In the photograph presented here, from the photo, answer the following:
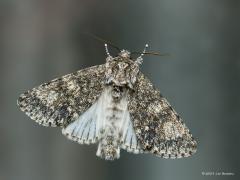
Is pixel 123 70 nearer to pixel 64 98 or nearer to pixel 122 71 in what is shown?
pixel 122 71

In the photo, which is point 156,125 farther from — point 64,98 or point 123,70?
point 64,98

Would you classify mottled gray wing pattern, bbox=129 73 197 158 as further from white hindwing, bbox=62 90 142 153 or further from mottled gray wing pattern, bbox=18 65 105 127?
mottled gray wing pattern, bbox=18 65 105 127

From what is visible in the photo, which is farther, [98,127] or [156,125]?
[156,125]

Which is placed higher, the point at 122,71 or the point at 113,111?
the point at 122,71

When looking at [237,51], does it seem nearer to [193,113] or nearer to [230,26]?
[230,26]

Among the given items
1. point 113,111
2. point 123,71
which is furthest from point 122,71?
point 113,111

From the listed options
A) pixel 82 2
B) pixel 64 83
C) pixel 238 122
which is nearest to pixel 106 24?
pixel 82 2
